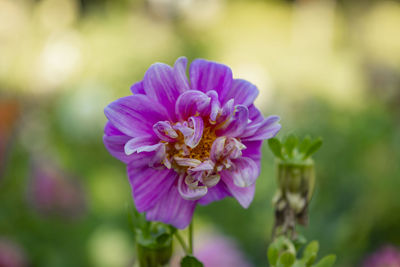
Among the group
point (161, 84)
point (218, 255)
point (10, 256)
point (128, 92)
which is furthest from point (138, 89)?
point (128, 92)

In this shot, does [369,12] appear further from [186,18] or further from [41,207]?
[41,207]

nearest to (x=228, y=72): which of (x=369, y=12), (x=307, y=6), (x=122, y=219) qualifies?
(x=122, y=219)

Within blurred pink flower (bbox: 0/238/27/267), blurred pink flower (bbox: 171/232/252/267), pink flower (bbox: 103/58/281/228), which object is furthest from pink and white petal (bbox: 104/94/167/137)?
blurred pink flower (bbox: 0/238/27/267)

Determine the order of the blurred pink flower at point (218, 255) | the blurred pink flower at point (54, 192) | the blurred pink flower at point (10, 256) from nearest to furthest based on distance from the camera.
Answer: the blurred pink flower at point (218, 255), the blurred pink flower at point (10, 256), the blurred pink flower at point (54, 192)

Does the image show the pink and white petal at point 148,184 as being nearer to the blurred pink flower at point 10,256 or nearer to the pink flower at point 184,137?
the pink flower at point 184,137

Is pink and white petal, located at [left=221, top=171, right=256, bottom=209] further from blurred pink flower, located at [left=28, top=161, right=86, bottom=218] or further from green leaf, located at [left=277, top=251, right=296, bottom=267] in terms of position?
blurred pink flower, located at [left=28, top=161, right=86, bottom=218]

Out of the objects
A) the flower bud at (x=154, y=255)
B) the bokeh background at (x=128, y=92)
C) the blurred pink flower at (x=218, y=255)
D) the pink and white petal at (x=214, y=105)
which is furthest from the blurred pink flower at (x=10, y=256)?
the pink and white petal at (x=214, y=105)
